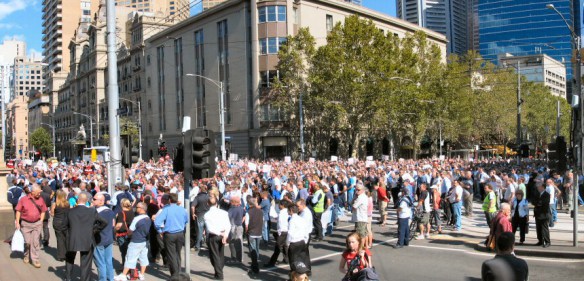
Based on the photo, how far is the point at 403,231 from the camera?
13.9 meters

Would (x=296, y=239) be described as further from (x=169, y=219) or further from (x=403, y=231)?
(x=403, y=231)

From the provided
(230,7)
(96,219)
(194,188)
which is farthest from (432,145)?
(96,219)

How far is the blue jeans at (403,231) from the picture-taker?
13.8 meters

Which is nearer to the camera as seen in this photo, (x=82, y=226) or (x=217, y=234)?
A: (x=82, y=226)

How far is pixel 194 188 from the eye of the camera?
53.6 feet

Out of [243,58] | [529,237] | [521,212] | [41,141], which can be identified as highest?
[243,58]

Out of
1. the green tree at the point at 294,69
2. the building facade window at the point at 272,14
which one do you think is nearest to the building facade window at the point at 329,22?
the building facade window at the point at 272,14

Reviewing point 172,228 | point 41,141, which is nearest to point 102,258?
point 172,228

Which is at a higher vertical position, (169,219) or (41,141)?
(41,141)

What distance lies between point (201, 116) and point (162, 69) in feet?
40.2

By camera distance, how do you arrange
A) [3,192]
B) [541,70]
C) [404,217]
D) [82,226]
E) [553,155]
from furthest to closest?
1. [541,70]
2. [553,155]
3. [404,217]
4. [3,192]
5. [82,226]

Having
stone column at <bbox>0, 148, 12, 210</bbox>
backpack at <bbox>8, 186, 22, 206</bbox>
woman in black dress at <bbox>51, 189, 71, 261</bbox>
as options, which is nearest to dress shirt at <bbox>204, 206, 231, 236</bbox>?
woman in black dress at <bbox>51, 189, 71, 261</bbox>

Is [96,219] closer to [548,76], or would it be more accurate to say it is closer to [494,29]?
[548,76]

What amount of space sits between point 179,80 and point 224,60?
11.0 metres
